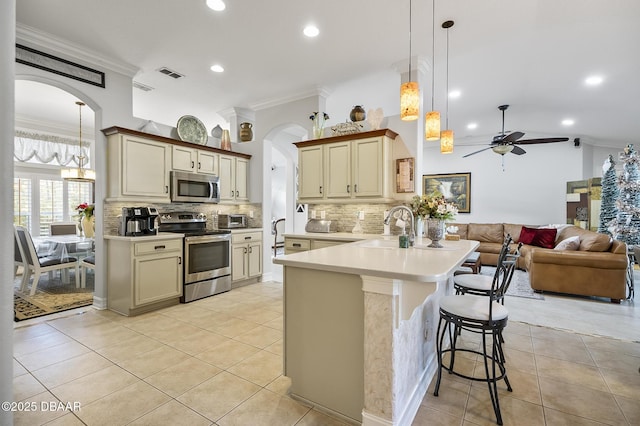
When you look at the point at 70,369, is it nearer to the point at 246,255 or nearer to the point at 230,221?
the point at 246,255

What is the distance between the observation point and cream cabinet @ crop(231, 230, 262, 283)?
4.66 metres

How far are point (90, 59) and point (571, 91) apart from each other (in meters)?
6.58

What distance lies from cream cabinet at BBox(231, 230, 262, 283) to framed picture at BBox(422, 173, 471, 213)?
17.7ft

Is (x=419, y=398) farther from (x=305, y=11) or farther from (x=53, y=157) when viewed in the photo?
(x=53, y=157)

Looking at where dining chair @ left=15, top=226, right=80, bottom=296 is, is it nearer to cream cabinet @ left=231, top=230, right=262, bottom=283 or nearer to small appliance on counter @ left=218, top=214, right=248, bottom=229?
small appliance on counter @ left=218, top=214, right=248, bottom=229

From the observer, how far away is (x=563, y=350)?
2.63 metres

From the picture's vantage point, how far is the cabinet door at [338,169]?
4094 mm

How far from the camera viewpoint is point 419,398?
6.21ft

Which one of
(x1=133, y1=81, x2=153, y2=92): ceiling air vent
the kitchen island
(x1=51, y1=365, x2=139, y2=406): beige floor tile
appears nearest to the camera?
the kitchen island

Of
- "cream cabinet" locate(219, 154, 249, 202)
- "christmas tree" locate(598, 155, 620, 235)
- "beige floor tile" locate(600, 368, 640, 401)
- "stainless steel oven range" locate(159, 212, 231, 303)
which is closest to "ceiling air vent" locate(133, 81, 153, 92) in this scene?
"cream cabinet" locate(219, 154, 249, 202)

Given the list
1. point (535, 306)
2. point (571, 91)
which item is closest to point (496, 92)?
point (571, 91)

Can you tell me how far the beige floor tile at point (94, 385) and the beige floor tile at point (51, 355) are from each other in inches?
18.8

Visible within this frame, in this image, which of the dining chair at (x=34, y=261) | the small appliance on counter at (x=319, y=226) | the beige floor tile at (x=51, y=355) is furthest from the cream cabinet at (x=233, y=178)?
the beige floor tile at (x=51, y=355)

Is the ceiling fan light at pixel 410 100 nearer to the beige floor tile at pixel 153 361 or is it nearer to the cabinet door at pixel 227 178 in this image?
the beige floor tile at pixel 153 361
